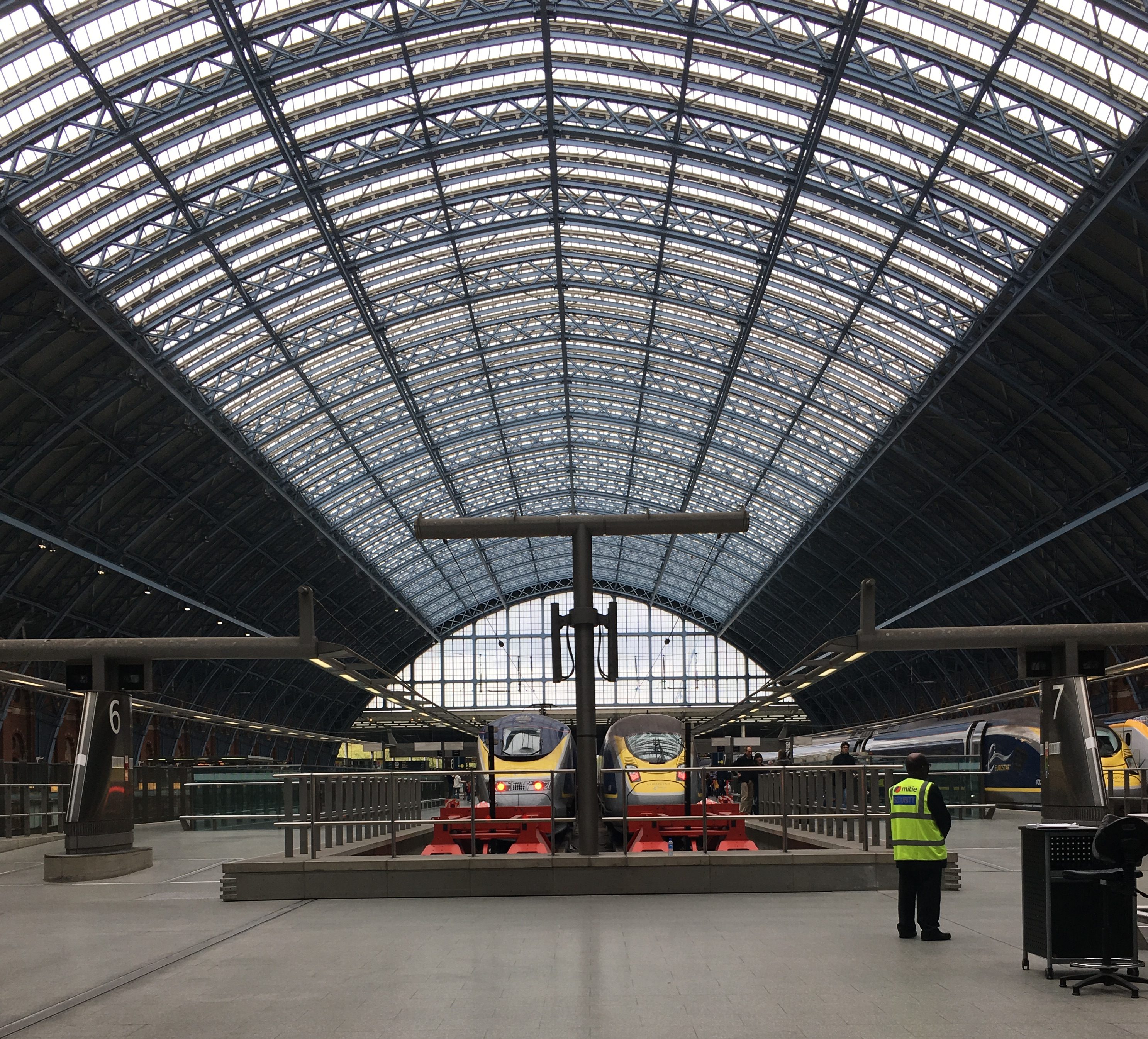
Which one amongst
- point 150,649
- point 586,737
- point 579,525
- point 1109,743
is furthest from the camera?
point 1109,743

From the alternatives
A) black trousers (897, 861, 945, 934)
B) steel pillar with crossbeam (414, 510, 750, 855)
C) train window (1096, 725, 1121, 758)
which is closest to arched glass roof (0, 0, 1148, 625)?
train window (1096, 725, 1121, 758)

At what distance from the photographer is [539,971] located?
10992 millimetres

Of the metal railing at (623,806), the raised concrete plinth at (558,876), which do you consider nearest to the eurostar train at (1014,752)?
the metal railing at (623,806)

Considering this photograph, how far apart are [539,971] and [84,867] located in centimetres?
1237

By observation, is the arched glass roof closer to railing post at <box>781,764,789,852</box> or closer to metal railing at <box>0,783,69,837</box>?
metal railing at <box>0,783,69,837</box>

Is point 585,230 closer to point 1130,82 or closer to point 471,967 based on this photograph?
point 1130,82

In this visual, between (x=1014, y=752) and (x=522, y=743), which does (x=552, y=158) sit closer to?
(x=522, y=743)

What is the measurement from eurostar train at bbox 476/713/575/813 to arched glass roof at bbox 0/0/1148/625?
15.7 metres

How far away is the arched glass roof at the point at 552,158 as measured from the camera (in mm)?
28250

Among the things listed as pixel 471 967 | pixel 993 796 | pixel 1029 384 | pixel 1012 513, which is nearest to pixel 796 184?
pixel 1029 384

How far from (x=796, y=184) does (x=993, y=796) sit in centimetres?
2259

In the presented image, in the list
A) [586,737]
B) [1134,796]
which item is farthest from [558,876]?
[1134,796]

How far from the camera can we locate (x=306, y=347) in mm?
45969

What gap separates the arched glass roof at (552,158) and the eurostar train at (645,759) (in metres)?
15.2
